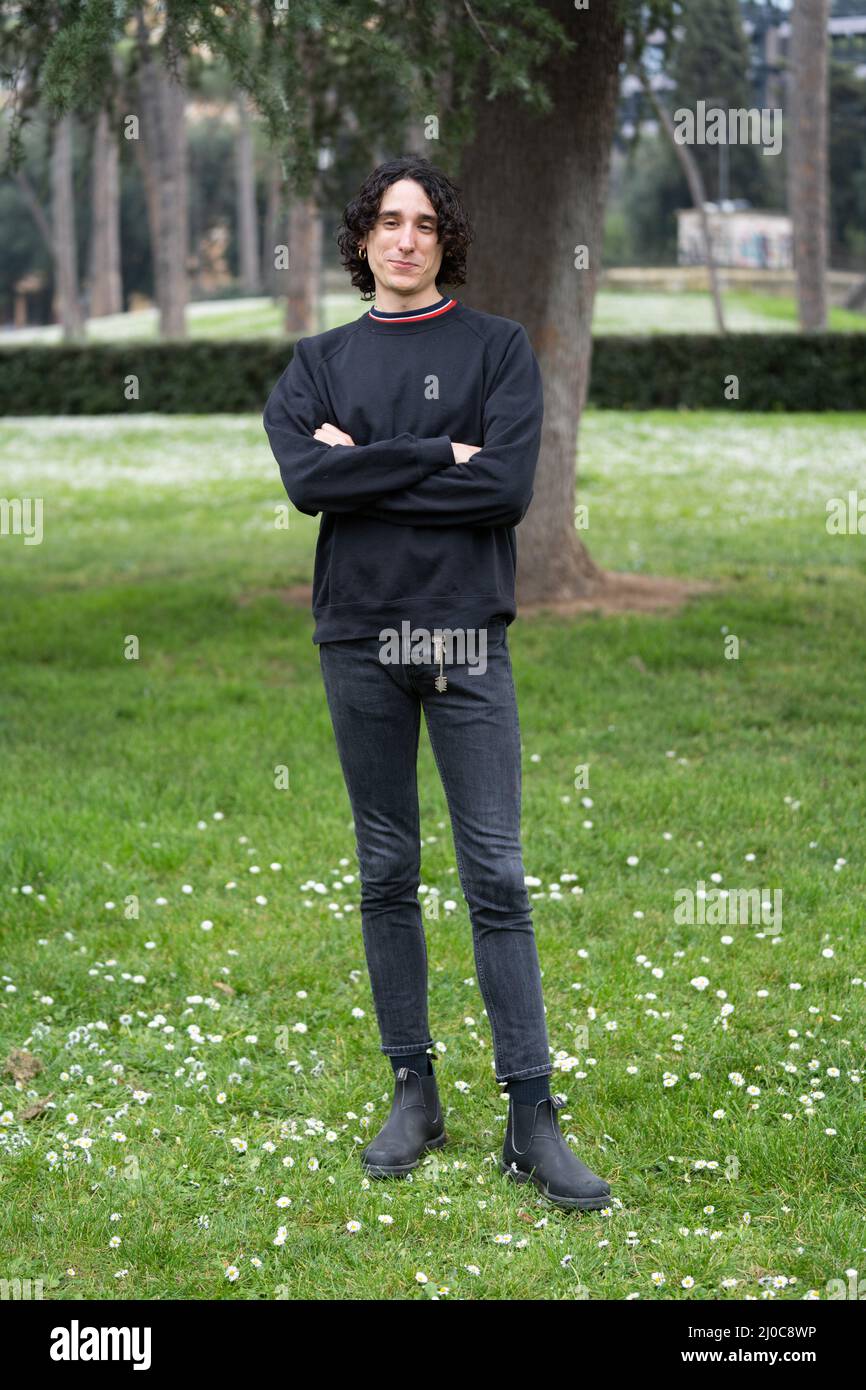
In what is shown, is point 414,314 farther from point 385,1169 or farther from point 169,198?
point 169,198

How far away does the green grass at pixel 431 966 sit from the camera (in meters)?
3.49

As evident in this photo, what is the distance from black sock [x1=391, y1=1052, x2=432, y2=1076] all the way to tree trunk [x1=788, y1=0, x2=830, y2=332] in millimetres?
24947

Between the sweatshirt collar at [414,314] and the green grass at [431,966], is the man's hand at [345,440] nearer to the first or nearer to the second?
the sweatshirt collar at [414,314]

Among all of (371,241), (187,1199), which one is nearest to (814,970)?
(187,1199)

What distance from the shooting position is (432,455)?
136 inches

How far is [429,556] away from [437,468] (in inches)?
8.2

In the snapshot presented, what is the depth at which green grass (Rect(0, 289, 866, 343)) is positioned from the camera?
1560 inches

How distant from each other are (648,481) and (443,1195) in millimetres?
13832

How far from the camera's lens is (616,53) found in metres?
9.16

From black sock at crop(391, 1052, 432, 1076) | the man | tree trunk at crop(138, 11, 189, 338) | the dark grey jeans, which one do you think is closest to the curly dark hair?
the man

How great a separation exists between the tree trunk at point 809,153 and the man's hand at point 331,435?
24870 millimetres

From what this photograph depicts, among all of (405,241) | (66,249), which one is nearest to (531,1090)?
(405,241)

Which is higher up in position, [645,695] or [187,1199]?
[645,695]

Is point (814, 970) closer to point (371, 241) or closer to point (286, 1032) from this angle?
point (286, 1032)
